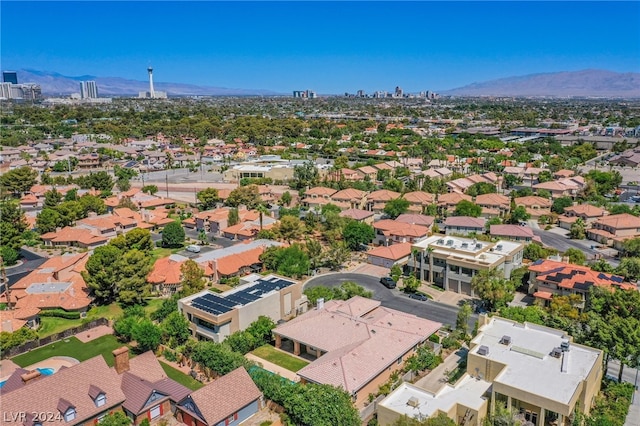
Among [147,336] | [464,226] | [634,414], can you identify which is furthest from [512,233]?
[147,336]

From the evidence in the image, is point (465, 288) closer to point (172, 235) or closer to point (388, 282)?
point (388, 282)

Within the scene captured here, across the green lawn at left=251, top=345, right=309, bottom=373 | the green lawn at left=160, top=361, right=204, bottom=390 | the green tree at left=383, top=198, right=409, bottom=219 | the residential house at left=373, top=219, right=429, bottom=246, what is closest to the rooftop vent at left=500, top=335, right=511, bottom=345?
the green lawn at left=251, top=345, right=309, bottom=373

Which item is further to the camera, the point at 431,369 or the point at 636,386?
the point at 431,369

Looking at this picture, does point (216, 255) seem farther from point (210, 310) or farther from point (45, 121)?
point (45, 121)

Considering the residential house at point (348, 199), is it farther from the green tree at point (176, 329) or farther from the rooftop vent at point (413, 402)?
the rooftop vent at point (413, 402)

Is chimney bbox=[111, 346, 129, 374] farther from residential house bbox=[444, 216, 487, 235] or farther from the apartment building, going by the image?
residential house bbox=[444, 216, 487, 235]

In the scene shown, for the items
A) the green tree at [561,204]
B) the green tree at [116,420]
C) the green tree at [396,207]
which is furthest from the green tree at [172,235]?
the green tree at [561,204]

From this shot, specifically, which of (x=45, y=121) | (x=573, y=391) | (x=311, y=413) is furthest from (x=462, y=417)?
(x=45, y=121)
